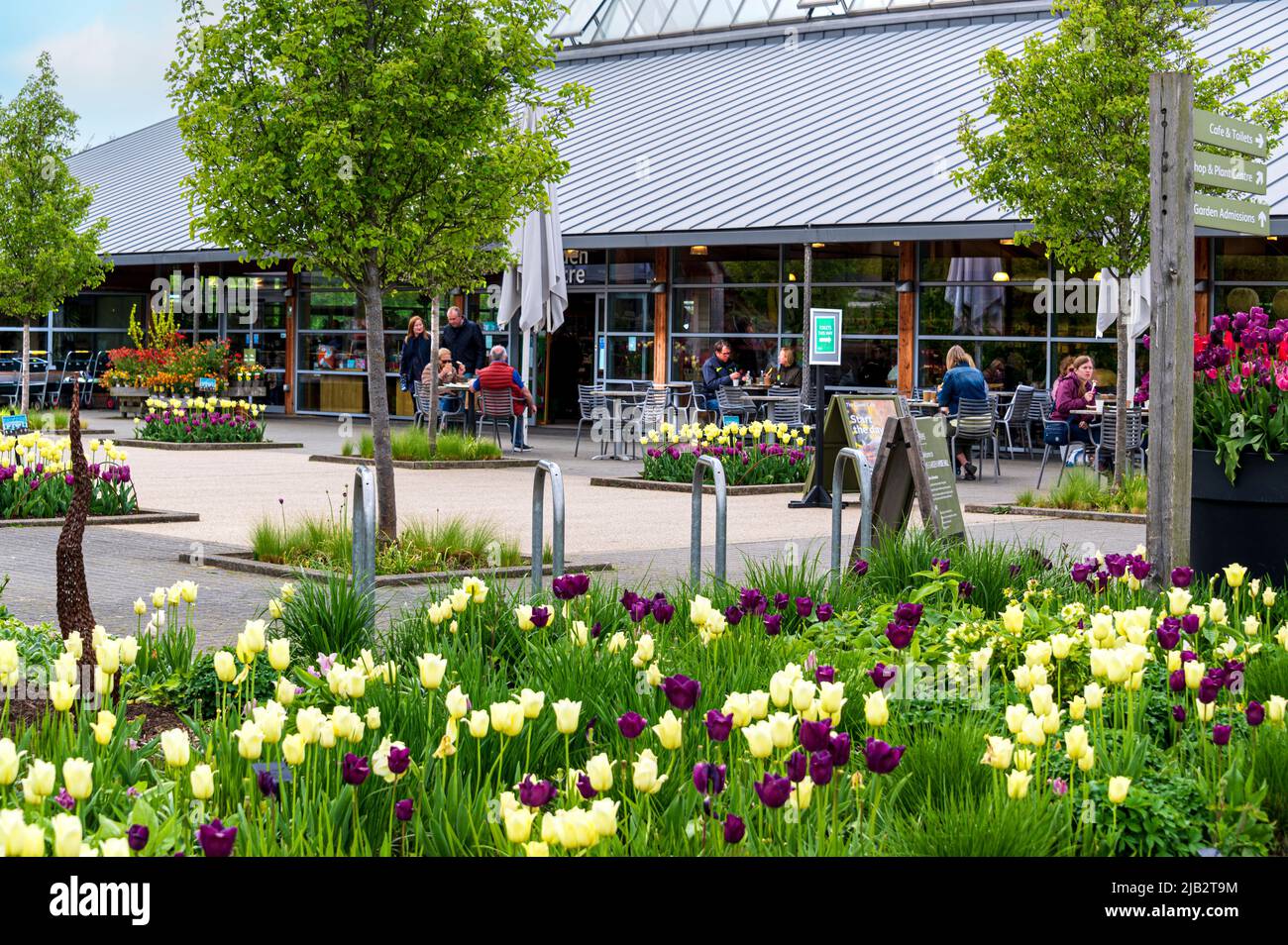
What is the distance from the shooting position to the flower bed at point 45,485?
1188 cm

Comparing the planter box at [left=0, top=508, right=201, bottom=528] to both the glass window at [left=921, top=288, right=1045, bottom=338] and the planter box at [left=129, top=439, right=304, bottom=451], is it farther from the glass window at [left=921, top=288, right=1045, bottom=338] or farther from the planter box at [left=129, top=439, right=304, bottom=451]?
the glass window at [left=921, top=288, right=1045, bottom=338]

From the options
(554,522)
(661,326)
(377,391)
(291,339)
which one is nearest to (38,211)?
(291,339)

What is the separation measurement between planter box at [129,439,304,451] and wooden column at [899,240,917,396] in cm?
894

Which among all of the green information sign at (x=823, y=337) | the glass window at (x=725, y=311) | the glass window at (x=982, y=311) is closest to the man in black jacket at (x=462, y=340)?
the glass window at (x=725, y=311)

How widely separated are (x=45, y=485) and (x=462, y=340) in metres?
11.5

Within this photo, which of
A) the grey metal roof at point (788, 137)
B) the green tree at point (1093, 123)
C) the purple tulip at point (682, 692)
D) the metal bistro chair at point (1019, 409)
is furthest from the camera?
the grey metal roof at point (788, 137)

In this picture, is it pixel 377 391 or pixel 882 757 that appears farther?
pixel 377 391

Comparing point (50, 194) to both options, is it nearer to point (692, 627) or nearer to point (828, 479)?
point (828, 479)

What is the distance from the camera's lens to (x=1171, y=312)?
742 centimetres

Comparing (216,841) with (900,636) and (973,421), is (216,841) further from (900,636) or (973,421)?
(973,421)

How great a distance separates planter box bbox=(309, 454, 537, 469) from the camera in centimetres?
1906

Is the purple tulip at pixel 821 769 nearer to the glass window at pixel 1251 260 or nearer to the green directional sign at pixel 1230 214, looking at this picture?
the green directional sign at pixel 1230 214

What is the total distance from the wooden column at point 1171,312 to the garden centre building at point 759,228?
1277cm

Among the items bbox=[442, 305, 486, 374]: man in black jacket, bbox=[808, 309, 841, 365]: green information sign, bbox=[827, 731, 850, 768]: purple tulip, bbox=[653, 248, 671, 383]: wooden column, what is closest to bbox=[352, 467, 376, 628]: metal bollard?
bbox=[827, 731, 850, 768]: purple tulip
